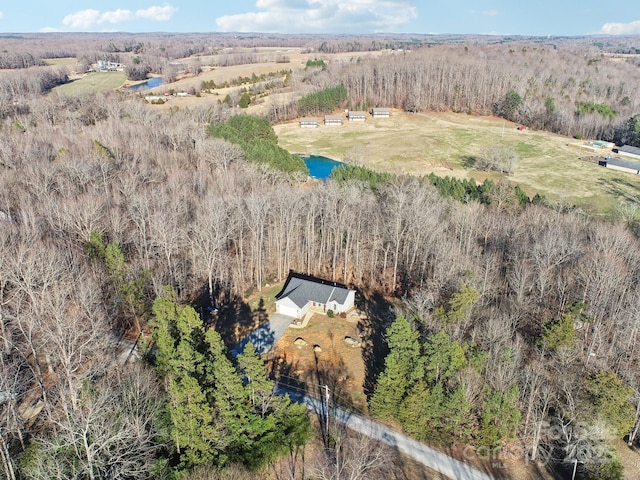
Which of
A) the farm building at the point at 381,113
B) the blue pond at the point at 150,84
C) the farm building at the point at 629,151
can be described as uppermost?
the blue pond at the point at 150,84

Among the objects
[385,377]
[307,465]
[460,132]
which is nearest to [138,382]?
[307,465]

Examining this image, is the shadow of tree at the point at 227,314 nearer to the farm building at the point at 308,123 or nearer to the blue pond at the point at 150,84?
the farm building at the point at 308,123

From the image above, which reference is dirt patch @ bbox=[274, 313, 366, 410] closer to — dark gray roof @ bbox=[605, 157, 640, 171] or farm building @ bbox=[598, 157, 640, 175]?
farm building @ bbox=[598, 157, 640, 175]

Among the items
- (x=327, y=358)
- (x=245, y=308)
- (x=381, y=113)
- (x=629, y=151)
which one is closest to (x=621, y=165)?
(x=629, y=151)

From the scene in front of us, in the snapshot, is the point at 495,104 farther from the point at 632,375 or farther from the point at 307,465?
the point at 307,465

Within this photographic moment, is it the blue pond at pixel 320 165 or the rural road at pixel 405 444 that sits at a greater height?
the blue pond at pixel 320 165

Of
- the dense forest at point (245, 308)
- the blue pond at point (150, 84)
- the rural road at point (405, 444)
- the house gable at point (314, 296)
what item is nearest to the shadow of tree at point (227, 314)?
the dense forest at point (245, 308)

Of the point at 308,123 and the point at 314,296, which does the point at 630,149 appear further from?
the point at 314,296
